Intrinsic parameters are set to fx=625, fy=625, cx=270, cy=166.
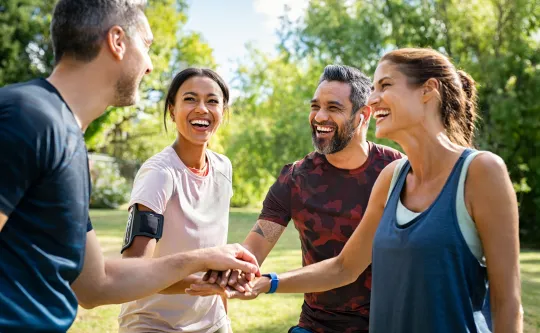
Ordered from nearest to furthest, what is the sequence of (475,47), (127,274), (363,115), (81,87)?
(81,87)
(127,274)
(363,115)
(475,47)

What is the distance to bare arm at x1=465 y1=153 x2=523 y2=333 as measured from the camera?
230 centimetres

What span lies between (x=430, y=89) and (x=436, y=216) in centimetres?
62

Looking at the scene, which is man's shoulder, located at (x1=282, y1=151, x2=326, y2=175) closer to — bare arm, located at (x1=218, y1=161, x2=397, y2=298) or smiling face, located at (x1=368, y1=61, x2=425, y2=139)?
bare arm, located at (x1=218, y1=161, x2=397, y2=298)

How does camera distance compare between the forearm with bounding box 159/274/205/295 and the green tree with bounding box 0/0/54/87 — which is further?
the green tree with bounding box 0/0/54/87

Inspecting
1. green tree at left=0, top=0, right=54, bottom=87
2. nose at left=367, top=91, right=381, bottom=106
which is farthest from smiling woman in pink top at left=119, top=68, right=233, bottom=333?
green tree at left=0, top=0, right=54, bottom=87

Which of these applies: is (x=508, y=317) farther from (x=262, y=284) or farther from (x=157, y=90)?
(x=157, y=90)

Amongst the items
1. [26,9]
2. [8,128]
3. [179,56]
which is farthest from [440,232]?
[179,56]

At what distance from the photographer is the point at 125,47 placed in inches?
88.3

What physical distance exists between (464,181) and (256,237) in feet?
6.36

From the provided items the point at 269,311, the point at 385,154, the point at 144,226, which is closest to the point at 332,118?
the point at 385,154

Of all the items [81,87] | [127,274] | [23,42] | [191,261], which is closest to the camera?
[81,87]

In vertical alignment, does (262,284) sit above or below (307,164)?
below

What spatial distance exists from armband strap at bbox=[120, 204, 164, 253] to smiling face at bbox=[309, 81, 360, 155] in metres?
1.28

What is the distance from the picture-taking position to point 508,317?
7.62 feet
